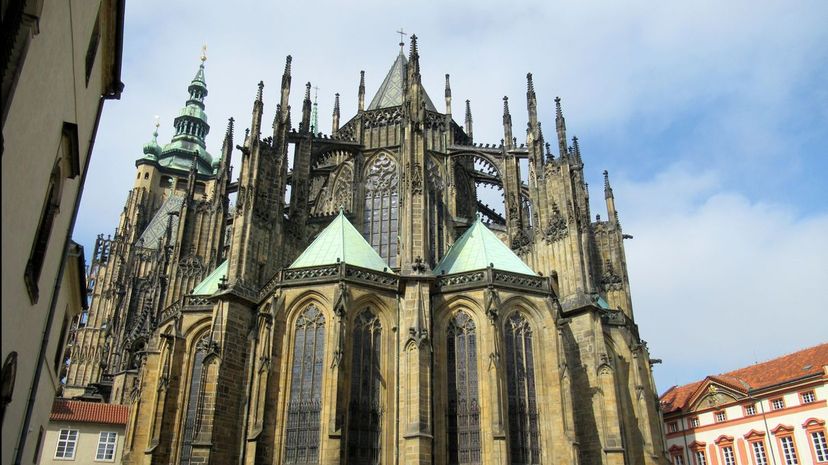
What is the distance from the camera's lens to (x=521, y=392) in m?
23.9

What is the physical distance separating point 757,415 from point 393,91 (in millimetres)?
27034

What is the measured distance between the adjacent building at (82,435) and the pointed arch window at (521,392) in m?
16.0

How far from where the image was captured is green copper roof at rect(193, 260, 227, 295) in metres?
28.2

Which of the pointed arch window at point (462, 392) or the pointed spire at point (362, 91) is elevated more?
the pointed spire at point (362, 91)

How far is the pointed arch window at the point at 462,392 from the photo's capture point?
74.7 feet

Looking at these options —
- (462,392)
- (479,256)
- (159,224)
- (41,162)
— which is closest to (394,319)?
(462,392)

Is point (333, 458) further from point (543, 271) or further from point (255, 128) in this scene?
point (255, 128)

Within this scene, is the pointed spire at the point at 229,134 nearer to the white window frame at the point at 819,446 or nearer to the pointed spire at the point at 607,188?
the pointed spire at the point at 607,188

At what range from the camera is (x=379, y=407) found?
907 inches

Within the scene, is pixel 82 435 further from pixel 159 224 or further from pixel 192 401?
pixel 159 224

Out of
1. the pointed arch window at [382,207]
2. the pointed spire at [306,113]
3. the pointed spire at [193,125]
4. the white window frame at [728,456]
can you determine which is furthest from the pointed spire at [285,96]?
the pointed spire at [193,125]

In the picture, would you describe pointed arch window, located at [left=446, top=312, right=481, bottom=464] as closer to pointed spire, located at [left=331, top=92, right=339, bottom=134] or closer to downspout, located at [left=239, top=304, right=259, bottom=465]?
downspout, located at [left=239, top=304, right=259, bottom=465]

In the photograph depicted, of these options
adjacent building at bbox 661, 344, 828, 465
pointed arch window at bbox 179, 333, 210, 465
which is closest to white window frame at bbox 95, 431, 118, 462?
pointed arch window at bbox 179, 333, 210, 465

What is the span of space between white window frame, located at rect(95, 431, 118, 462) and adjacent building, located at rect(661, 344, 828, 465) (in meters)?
31.8
